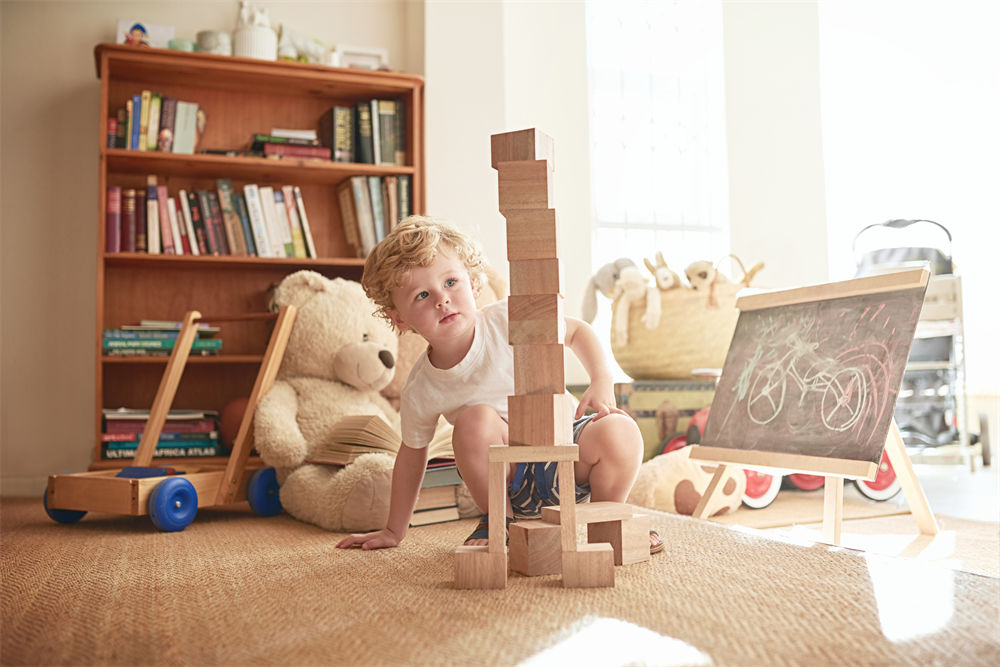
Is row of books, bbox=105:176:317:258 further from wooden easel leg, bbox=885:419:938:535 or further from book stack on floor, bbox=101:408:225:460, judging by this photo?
wooden easel leg, bbox=885:419:938:535

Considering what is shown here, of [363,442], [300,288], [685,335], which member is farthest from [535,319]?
[685,335]

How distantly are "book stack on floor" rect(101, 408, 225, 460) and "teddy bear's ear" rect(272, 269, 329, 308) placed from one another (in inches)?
21.7

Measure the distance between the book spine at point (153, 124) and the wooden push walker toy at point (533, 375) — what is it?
1808mm

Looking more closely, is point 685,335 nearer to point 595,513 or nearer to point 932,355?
point 932,355

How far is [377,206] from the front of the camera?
269 cm

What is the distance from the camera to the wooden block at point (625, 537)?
1.21m

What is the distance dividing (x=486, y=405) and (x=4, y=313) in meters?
2.12

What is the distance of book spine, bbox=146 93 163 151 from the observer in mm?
2525

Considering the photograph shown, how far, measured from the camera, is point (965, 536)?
179cm

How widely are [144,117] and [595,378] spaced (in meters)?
1.92

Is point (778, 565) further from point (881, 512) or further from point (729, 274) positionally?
point (729, 274)

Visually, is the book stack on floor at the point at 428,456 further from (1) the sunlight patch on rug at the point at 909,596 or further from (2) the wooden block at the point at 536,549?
(1) the sunlight patch on rug at the point at 909,596

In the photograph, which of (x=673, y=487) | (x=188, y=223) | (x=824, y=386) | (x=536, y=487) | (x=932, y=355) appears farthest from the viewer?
(x=932, y=355)

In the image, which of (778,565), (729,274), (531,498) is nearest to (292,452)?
(531,498)
